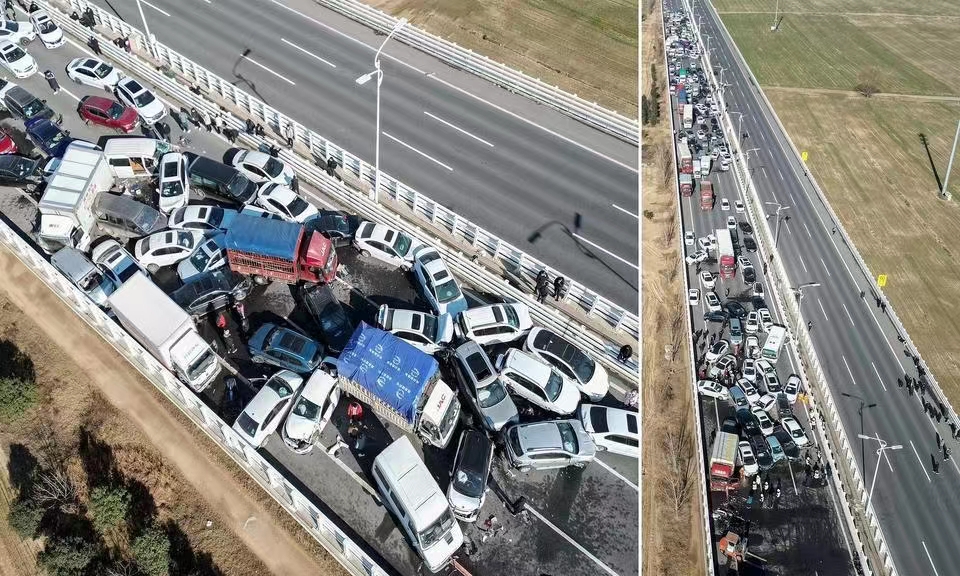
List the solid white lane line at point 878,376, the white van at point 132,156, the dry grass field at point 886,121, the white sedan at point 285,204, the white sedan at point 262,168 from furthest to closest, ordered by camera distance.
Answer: the dry grass field at point 886,121, the solid white lane line at point 878,376, the white sedan at point 262,168, the white van at point 132,156, the white sedan at point 285,204

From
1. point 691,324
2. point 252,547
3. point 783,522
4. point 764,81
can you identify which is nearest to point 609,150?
point 691,324

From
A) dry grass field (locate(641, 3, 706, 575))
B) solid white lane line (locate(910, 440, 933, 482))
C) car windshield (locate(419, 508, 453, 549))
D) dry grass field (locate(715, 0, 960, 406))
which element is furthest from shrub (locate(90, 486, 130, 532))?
dry grass field (locate(715, 0, 960, 406))

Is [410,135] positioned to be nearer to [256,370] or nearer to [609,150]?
[609,150]

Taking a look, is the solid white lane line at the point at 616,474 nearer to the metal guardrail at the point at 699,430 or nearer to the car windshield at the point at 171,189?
the metal guardrail at the point at 699,430

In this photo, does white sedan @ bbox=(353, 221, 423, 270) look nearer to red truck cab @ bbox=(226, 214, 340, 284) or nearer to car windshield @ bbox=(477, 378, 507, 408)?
red truck cab @ bbox=(226, 214, 340, 284)

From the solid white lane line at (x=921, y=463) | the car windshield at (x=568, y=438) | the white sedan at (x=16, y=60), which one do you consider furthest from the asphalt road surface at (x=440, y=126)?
the solid white lane line at (x=921, y=463)
